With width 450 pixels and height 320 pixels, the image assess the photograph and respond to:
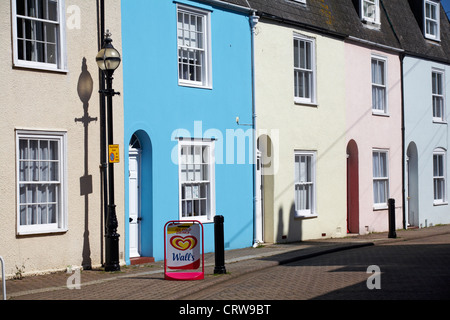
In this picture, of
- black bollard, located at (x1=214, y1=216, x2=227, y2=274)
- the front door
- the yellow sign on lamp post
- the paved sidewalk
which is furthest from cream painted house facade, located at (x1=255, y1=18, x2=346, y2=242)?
black bollard, located at (x1=214, y1=216, x2=227, y2=274)

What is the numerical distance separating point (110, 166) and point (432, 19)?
18.0m

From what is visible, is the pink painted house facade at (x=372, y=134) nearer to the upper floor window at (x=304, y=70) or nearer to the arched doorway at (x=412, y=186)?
the arched doorway at (x=412, y=186)

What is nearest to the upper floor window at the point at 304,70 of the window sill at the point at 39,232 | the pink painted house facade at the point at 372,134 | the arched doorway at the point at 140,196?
the pink painted house facade at the point at 372,134

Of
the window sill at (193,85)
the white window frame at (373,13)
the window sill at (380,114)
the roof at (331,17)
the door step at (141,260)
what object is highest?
the white window frame at (373,13)

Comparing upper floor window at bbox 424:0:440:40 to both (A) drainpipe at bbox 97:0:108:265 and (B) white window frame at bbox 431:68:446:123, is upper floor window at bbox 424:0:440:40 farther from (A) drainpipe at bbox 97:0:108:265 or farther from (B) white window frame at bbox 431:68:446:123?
(A) drainpipe at bbox 97:0:108:265

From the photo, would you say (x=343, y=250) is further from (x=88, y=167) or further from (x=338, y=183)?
(x=88, y=167)

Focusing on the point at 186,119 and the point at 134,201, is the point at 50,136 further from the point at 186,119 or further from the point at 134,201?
the point at 186,119

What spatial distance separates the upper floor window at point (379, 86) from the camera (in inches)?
912

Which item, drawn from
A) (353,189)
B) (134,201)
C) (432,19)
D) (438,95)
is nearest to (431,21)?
(432,19)

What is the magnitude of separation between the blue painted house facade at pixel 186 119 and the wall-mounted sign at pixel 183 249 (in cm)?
269

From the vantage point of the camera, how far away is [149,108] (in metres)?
15.4

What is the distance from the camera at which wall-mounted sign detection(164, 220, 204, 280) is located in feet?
40.1

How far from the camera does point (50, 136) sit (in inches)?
526

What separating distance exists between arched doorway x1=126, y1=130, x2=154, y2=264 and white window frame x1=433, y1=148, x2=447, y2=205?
48.8 feet
